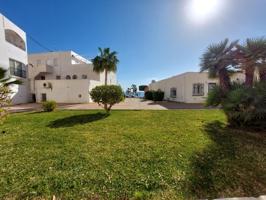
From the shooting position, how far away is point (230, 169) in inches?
133

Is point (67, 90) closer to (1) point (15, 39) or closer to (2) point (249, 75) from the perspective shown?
(1) point (15, 39)

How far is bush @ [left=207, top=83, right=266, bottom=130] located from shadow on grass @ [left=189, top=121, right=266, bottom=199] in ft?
2.25

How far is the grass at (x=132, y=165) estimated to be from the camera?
2.76m

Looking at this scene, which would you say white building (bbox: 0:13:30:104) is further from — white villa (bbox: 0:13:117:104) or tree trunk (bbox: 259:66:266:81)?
tree trunk (bbox: 259:66:266:81)

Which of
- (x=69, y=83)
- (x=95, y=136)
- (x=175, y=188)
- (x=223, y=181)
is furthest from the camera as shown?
(x=69, y=83)

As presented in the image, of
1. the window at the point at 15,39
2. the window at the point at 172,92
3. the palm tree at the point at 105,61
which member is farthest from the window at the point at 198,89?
the window at the point at 15,39

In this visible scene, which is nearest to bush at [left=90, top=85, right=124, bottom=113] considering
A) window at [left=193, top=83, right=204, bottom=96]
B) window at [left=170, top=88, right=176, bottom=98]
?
window at [left=193, top=83, right=204, bottom=96]

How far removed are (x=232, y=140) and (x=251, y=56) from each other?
3131 millimetres

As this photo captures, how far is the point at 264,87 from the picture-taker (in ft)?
16.7

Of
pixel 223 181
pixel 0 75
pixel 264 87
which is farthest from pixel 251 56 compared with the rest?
pixel 0 75

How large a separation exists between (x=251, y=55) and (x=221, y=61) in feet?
3.22

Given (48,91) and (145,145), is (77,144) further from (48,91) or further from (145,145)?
(48,91)

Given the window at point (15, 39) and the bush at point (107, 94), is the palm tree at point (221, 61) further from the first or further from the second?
the window at point (15, 39)

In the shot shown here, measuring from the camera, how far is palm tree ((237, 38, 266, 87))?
18.4 feet
